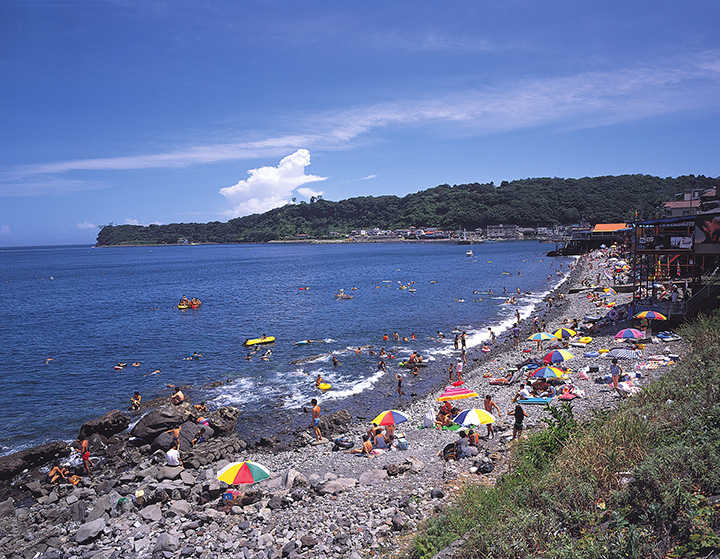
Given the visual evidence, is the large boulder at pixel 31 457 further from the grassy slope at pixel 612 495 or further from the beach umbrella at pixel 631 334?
the beach umbrella at pixel 631 334

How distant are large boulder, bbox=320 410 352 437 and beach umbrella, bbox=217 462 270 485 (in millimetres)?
5734

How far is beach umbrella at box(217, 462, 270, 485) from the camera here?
13.1m

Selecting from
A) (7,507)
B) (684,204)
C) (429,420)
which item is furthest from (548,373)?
(684,204)

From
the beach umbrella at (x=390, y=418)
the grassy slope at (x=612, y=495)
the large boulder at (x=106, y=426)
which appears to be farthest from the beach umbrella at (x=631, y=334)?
the large boulder at (x=106, y=426)

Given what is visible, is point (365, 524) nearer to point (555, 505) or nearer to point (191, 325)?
point (555, 505)

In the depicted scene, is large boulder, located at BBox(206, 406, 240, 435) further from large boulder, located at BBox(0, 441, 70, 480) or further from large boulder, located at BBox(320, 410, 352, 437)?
large boulder, located at BBox(0, 441, 70, 480)

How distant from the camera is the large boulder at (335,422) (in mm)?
19156

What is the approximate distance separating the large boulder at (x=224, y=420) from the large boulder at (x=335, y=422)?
4104 millimetres

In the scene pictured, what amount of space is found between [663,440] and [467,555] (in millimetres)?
3990

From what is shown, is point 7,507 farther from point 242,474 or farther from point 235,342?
→ point 235,342

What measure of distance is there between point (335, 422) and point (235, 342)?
1879 centimetres

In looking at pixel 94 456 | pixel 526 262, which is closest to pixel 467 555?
pixel 94 456

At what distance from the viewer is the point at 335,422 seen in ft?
64.6

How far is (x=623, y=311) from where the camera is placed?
94.2 ft
